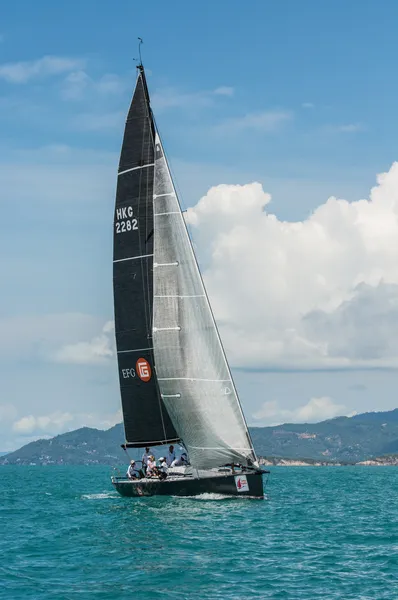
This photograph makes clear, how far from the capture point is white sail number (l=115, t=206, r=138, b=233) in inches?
2007

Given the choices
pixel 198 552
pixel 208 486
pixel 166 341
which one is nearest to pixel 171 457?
pixel 208 486

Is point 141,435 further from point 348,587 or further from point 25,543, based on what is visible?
point 348,587

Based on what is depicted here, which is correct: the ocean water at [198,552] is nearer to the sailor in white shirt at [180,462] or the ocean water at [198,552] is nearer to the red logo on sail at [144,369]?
the sailor in white shirt at [180,462]

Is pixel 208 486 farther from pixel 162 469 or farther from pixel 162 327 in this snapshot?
pixel 162 327

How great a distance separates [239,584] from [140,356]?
25.5 metres

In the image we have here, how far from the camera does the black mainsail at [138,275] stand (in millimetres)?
50375

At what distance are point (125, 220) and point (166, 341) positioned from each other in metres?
8.17

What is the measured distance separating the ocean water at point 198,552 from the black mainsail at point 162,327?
13.0ft

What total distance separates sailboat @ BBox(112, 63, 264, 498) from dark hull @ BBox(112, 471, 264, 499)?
5 cm

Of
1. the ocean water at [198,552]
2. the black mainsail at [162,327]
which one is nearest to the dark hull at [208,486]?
the ocean water at [198,552]

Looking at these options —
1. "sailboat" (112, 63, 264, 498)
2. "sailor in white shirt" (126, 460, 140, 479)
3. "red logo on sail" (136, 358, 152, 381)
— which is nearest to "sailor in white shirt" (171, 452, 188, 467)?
"sailboat" (112, 63, 264, 498)

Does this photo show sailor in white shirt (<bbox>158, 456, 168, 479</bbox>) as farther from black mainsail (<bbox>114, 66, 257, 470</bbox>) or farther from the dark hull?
black mainsail (<bbox>114, 66, 257, 470</bbox>)

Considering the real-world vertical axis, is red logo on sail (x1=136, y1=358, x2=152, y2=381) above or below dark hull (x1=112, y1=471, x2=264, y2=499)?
above

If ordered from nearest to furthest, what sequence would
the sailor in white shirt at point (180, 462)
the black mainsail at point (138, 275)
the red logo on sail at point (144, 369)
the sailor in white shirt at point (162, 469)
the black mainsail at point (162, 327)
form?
the black mainsail at point (162, 327)
the sailor in white shirt at point (162, 469)
the sailor in white shirt at point (180, 462)
the black mainsail at point (138, 275)
the red logo on sail at point (144, 369)
